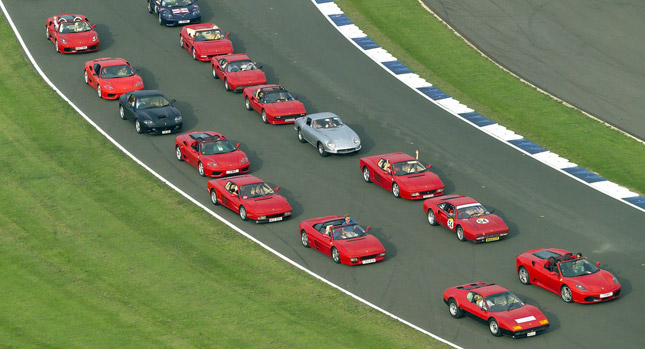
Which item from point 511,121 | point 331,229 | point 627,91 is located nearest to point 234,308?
point 331,229

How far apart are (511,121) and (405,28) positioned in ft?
41.6

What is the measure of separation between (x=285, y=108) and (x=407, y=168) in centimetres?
907

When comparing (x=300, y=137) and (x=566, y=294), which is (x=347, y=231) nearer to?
(x=566, y=294)

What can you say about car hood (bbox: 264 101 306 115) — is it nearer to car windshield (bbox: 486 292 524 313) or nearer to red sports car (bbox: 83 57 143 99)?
red sports car (bbox: 83 57 143 99)

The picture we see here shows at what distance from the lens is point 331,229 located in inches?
1758

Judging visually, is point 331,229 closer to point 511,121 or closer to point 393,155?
point 393,155

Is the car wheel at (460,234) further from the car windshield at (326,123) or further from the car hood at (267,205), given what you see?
the car windshield at (326,123)

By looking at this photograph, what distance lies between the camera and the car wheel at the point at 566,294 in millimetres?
41438

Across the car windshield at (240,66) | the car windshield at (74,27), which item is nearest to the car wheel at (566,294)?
the car windshield at (240,66)

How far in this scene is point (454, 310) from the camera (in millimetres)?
40438

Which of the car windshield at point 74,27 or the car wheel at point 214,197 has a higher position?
the car windshield at point 74,27

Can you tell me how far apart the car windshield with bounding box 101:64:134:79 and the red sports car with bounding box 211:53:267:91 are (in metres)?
4.75

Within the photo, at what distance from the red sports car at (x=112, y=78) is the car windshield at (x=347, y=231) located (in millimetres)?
18371

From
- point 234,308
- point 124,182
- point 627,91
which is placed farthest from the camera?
point 627,91
